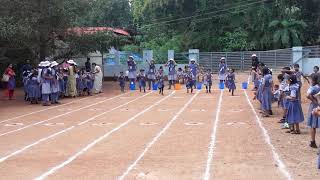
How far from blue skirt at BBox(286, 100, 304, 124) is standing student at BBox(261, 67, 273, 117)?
10.9 feet

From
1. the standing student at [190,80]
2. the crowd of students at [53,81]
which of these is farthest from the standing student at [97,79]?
the standing student at [190,80]

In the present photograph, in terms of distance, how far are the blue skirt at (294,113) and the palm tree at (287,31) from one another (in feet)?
88.8

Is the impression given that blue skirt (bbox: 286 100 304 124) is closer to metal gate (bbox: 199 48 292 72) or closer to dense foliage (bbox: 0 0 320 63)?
dense foliage (bbox: 0 0 320 63)

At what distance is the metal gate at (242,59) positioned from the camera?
36.2m

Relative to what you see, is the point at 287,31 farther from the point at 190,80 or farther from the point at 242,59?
the point at 190,80

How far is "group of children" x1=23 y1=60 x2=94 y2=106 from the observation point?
20.8 meters

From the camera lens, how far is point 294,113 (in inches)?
A: 495

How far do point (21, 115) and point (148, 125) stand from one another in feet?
17.2

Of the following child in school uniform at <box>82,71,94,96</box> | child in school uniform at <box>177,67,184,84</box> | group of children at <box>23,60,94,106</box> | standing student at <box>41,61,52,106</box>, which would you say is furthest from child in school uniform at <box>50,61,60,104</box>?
child in school uniform at <box>177,67,184,84</box>

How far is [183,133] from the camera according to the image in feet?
42.8

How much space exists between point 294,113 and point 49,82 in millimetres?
11026

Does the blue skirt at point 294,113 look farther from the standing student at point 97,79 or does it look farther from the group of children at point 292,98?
the standing student at point 97,79

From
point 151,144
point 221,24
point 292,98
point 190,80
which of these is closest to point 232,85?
point 190,80

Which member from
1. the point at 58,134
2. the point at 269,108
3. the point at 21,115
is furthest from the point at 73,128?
the point at 269,108
